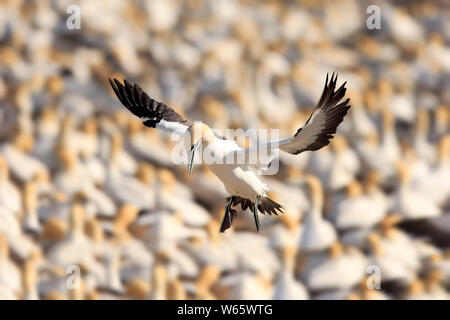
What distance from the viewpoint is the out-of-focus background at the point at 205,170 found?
3772 mm

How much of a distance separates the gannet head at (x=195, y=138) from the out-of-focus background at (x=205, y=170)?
144cm

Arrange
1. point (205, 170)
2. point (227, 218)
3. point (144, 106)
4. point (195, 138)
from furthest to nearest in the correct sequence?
point (205, 170)
point (144, 106)
point (227, 218)
point (195, 138)

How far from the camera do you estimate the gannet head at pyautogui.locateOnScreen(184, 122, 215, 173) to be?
2078 mm

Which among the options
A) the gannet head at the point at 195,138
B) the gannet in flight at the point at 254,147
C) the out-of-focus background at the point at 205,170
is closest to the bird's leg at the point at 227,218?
the gannet in flight at the point at 254,147

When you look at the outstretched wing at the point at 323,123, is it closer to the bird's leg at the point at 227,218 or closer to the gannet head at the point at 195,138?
the gannet head at the point at 195,138

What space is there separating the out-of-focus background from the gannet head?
1.44 m

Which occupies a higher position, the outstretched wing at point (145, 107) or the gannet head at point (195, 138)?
the outstretched wing at point (145, 107)

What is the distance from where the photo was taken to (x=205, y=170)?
414 centimetres

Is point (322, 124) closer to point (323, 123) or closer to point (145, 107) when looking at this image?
point (323, 123)

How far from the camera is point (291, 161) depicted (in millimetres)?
4355

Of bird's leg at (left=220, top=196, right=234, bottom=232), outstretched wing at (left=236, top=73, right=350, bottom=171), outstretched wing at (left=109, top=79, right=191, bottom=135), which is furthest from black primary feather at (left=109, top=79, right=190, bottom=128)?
outstretched wing at (left=236, top=73, right=350, bottom=171)

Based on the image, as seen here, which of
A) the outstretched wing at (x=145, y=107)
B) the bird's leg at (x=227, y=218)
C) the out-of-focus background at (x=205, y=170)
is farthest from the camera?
the out-of-focus background at (x=205, y=170)

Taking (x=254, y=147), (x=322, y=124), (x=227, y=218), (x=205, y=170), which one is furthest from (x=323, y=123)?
(x=205, y=170)

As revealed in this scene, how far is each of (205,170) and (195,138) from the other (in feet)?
6.73
